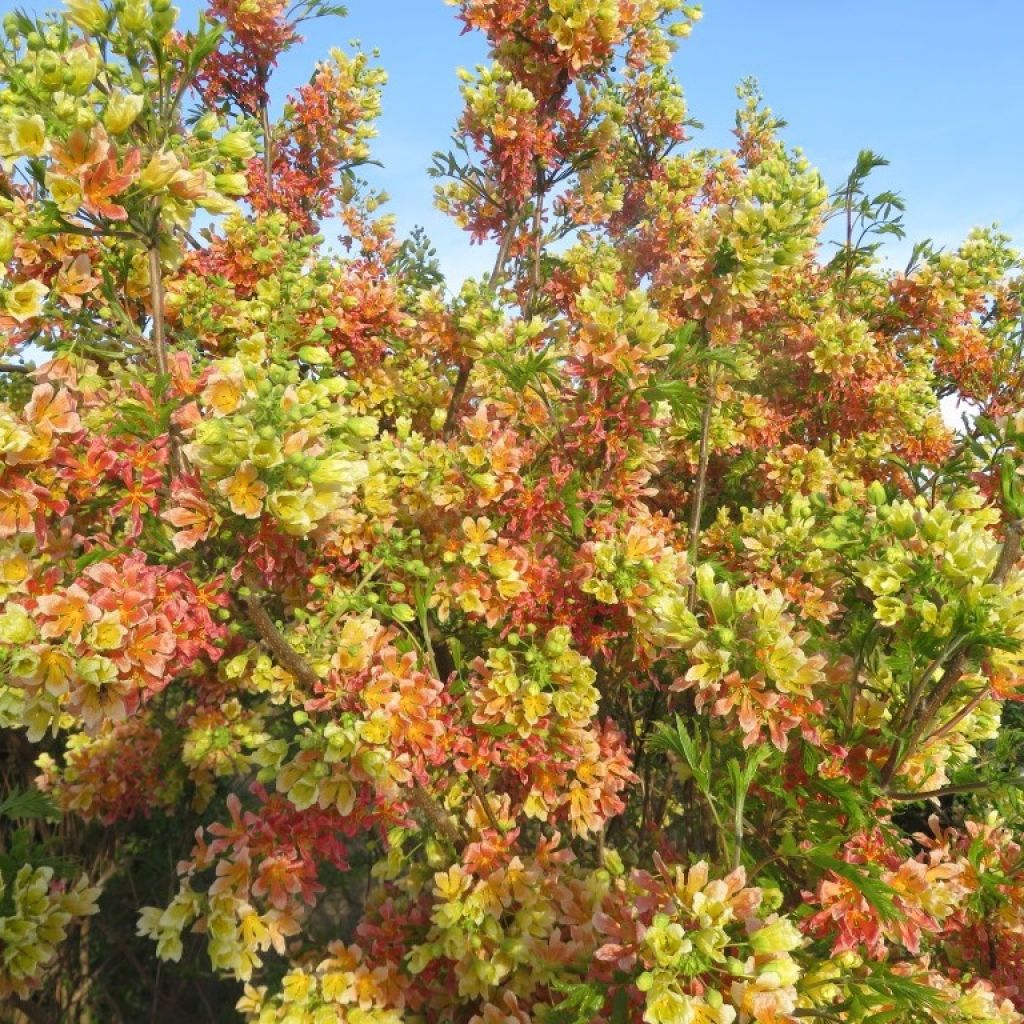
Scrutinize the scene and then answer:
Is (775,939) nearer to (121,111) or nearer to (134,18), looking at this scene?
(121,111)

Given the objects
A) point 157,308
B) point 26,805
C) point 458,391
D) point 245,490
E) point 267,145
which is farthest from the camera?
point 267,145

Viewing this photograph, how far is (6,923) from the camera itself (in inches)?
73.5

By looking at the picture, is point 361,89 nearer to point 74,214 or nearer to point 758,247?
point 758,247

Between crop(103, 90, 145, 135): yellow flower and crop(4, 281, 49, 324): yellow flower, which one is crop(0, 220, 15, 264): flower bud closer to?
crop(4, 281, 49, 324): yellow flower

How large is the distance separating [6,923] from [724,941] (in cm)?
179

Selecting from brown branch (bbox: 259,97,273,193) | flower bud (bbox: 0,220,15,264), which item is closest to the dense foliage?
flower bud (bbox: 0,220,15,264)

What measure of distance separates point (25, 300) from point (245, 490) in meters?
0.70

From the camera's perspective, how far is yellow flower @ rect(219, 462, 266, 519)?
1.41 meters

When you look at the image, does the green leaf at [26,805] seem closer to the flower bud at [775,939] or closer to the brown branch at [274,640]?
the brown branch at [274,640]

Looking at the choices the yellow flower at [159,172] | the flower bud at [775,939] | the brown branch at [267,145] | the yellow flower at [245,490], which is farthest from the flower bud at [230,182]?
the brown branch at [267,145]

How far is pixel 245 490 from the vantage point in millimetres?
1432

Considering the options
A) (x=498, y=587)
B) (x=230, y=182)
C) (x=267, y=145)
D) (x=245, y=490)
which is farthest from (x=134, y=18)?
(x=267, y=145)

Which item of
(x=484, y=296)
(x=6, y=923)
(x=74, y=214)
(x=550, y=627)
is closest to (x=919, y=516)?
(x=550, y=627)

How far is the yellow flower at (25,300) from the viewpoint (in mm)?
1551
